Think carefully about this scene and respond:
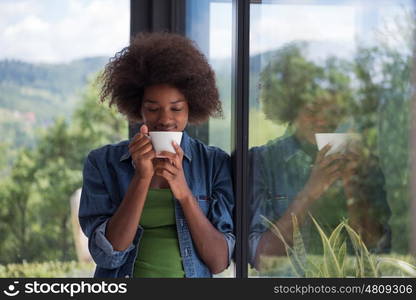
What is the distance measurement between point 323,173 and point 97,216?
54 cm

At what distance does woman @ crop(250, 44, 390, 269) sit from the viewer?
1833mm

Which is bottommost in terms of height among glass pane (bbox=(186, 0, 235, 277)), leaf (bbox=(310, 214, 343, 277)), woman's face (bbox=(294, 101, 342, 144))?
leaf (bbox=(310, 214, 343, 277))

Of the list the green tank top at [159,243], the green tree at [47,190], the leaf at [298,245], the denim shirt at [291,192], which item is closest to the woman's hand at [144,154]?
the green tank top at [159,243]

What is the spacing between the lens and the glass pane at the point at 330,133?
183 cm

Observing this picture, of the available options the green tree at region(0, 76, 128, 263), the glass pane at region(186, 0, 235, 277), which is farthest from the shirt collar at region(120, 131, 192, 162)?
the green tree at region(0, 76, 128, 263)

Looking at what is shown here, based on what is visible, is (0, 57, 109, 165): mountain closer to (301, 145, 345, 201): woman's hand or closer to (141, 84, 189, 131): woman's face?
(141, 84, 189, 131): woman's face

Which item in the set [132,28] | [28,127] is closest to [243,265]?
[132,28]

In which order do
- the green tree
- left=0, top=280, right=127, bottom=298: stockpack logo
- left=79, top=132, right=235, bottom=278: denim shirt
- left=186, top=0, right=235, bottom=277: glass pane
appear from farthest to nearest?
the green tree → left=186, top=0, right=235, bottom=277: glass pane → left=79, top=132, right=235, bottom=278: denim shirt → left=0, top=280, right=127, bottom=298: stockpack logo

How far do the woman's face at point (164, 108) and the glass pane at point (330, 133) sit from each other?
0.60 feet

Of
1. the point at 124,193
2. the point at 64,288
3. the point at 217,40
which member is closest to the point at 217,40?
the point at 217,40

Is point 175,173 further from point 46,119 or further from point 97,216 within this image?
point 46,119

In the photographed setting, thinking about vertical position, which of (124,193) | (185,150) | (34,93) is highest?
(34,93)

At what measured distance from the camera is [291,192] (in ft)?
6.11

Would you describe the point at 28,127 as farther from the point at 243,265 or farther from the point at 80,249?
the point at 243,265
